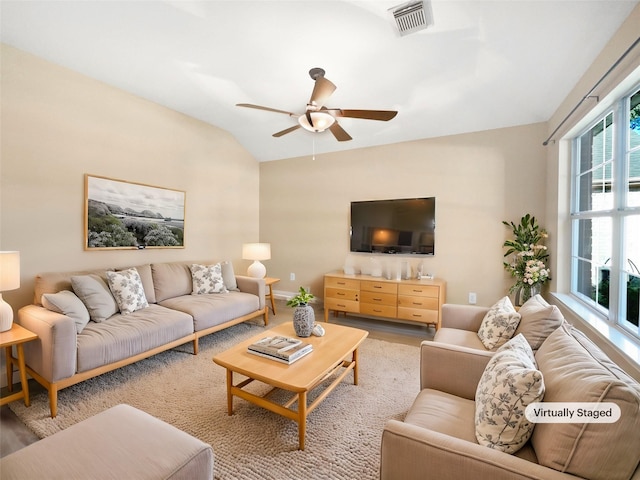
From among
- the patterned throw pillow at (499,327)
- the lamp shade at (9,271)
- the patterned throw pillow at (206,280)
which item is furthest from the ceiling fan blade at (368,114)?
the lamp shade at (9,271)

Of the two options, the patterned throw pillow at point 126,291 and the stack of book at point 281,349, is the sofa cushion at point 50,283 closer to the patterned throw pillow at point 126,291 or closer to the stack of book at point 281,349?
the patterned throw pillow at point 126,291

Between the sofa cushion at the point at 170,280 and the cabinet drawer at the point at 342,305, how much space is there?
1.81 metres

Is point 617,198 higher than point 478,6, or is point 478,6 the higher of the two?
point 478,6

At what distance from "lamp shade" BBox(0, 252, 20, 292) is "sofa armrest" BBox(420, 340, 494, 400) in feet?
9.27

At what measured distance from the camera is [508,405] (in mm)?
1028

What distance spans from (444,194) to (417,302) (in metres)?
1.45

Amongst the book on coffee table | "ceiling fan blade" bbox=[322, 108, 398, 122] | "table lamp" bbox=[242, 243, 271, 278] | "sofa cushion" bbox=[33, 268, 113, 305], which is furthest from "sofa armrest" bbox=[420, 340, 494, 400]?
"sofa cushion" bbox=[33, 268, 113, 305]

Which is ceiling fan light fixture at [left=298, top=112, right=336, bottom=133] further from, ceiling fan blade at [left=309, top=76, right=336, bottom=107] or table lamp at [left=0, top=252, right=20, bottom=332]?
table lamp at [left=0, top=252, right=20, bottom=332]

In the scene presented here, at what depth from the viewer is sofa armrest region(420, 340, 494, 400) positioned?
5.05ft

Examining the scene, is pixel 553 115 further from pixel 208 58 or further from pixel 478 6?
pixel 208 58

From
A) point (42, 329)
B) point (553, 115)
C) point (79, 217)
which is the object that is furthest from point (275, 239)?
point (553, 115)

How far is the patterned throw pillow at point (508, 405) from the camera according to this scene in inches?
39.5

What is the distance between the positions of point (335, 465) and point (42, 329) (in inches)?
83.8

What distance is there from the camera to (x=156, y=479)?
0.96 meters
